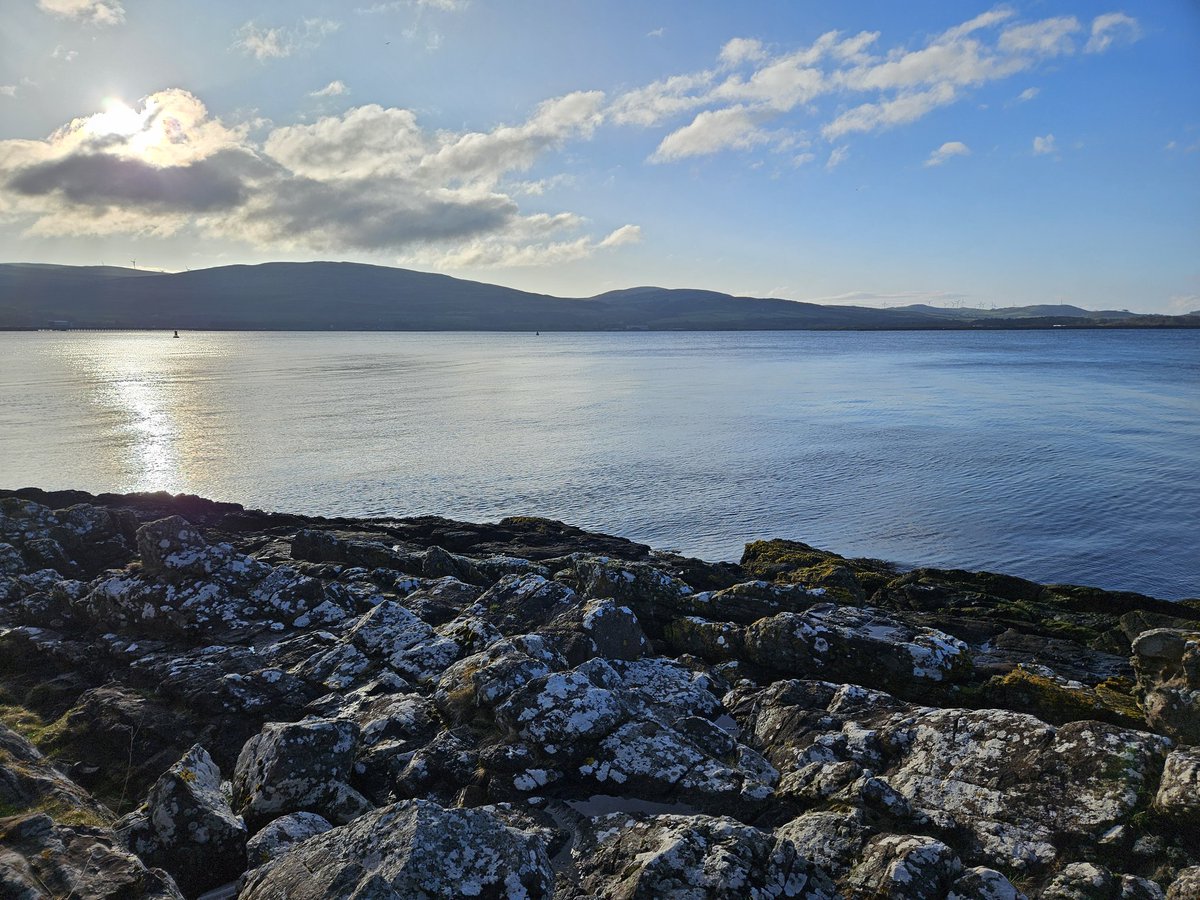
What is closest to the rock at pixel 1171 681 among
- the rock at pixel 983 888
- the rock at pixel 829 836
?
the rock at pixel 983 888

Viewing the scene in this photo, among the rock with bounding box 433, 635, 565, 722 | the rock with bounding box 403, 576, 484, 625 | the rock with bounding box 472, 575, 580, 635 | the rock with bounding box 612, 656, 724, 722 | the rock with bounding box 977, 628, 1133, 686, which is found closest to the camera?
the rock with bounding box 433, 635, 565, 722

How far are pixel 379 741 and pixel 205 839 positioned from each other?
2.71 metres

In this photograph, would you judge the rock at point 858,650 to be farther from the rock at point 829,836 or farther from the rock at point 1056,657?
the rock at point 829,836

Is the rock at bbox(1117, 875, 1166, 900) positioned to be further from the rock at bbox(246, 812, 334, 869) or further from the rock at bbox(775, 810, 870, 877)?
the rock at bbox(246, 812, 334, 869)

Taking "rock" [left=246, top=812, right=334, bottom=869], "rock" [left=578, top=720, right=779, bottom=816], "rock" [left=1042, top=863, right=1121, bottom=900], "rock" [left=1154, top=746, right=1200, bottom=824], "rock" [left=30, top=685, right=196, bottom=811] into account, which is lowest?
"rock" [left=30, top=685, right=196, bottom=811]

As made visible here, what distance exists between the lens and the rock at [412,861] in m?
6.37

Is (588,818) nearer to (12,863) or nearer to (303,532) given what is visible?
(12,863)

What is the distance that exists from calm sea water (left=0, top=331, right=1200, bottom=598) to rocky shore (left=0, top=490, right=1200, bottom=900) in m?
12.9

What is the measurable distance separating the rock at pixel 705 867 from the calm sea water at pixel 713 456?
64.9ft

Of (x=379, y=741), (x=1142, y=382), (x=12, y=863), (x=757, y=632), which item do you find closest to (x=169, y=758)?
(x=379, y=741)

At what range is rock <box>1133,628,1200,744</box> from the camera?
949 cm

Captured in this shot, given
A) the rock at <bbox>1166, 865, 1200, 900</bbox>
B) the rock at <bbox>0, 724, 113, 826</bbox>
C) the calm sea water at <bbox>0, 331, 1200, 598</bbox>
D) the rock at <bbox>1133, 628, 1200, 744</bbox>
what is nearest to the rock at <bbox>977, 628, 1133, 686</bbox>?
the rock at <bbox>1133, 628, 1200, 744</bbox>

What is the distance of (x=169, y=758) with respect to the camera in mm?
10617

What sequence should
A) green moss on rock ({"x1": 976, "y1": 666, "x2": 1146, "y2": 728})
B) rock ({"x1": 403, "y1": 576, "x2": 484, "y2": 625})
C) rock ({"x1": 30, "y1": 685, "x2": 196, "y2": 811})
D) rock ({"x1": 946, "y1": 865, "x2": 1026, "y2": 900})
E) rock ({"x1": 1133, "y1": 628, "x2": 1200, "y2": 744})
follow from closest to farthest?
rock ({"x1": 946, "y1": 865, "x2": 1026, "y2": 900}) < rock ({"x1": 1133, "y1": 628, "x2": 1200, "y2": 744}) < rock ({"x1": 30, "y1": 685, "x2": 196, "y2": 811}) < green moss on rock ({"x1": 976, "y1": 666, "x2": 1146, "y2": 728}) < rock ({"x1": 403, "y1": 576, "x2": 484, "y2": 625})
